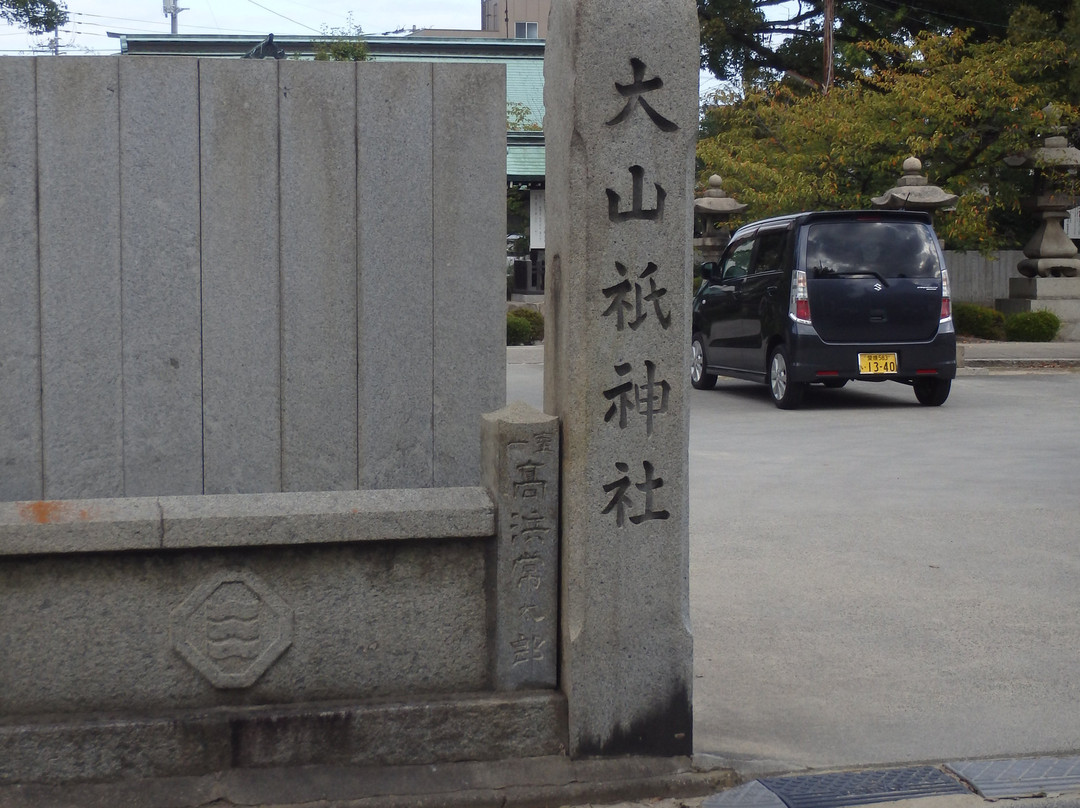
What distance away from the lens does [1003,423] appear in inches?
455

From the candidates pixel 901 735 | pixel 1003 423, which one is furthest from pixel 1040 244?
pixel 901 735

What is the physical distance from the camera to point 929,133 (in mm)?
21203

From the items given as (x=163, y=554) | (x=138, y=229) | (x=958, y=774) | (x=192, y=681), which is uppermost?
(x=138, y=229)

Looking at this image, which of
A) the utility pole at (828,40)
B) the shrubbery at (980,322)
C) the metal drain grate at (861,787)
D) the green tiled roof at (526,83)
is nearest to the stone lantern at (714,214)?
the utility pole at (828,40)

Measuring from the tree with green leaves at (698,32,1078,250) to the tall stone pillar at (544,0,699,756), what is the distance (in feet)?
58.2

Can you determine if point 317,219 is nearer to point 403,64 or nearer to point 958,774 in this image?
point 403,64

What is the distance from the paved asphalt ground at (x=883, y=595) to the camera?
4285mm

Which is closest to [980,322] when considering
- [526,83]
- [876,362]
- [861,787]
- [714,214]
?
[714,214]

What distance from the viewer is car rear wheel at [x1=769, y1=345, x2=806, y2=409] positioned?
12.5 meters

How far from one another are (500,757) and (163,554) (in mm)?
1169

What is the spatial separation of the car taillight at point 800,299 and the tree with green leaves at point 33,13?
50.2 feet

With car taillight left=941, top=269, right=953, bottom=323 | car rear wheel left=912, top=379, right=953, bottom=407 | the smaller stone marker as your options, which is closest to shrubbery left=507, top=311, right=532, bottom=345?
car rear wheel left=912, top=379, right=953, bottom=407

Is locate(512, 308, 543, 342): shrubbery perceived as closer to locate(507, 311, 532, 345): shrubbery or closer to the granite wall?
locate(507, 311, 532, 345): shrubbery

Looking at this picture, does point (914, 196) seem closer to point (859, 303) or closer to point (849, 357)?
point (859, 303)
